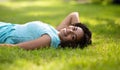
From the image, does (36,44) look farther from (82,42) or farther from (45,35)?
(82,42)

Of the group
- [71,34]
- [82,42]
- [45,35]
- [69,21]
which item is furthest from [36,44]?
[69,21]

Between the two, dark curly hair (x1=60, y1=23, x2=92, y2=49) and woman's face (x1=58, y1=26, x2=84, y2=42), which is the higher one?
woman's face (x1=58, y1=26, x2=84, y2=42)

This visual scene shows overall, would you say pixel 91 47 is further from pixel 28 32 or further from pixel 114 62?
pixel 114 62

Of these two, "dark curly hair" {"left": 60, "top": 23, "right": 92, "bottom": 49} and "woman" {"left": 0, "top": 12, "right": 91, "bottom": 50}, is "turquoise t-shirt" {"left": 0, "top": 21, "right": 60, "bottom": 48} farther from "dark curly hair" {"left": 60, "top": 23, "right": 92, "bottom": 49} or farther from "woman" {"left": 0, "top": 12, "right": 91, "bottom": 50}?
"dark curly hair" {"left": 60, "top": 23, "right": 92, "bottom": 49}

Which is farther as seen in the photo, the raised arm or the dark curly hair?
the raised arm

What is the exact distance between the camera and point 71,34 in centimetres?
642

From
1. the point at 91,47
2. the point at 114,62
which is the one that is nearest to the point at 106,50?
the point at 91,47

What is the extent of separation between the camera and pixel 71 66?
4.90 m

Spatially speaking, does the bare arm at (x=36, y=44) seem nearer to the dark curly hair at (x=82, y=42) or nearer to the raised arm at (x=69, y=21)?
the dark curly hair at (x=82, y=42)

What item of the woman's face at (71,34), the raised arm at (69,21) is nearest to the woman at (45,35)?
the woman's face at (71,34)

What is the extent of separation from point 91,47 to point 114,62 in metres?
1.61

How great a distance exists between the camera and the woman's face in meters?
6.41

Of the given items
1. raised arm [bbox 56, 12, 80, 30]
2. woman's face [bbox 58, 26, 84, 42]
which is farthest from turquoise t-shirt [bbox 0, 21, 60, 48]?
raised arm [bbox 56, 12, 80, 30]

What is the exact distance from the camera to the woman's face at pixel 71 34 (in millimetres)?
6410
